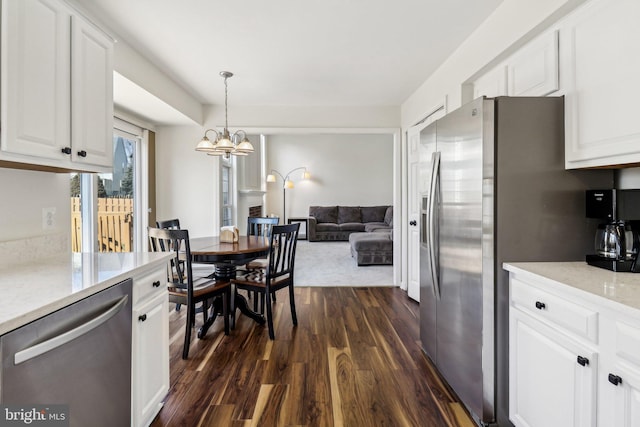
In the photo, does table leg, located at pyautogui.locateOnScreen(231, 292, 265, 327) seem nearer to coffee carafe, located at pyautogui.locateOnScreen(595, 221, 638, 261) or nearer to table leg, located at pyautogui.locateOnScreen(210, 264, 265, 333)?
table leg, located at pyautogui.locateOnScreen(210, 264, 265, 333)

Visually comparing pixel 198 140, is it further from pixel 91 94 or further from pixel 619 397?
pixel 619 397

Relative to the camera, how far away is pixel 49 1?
1446 millimetres

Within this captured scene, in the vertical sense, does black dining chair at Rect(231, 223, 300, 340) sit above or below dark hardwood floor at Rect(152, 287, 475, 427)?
above

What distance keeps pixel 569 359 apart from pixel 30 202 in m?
2.61

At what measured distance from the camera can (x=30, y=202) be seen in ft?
5.84

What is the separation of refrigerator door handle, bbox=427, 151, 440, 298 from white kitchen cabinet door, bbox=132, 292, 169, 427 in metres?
1.63

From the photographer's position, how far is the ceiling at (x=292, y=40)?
2.14m

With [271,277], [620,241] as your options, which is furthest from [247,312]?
[620,241]

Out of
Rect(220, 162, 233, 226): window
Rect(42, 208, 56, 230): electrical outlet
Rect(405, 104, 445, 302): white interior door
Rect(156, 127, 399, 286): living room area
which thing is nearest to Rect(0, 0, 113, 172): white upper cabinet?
Rect(42, 208, 56, 230): electrical outlet

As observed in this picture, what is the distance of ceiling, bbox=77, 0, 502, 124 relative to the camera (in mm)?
2145

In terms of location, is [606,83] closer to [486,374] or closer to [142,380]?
[486,374]

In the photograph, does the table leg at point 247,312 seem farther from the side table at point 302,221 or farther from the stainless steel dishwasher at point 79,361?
the side table at point 302,221

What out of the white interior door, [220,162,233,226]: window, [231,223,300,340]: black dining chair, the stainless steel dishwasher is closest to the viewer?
the stainless steel dishwasher

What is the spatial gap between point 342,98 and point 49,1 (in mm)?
2977
